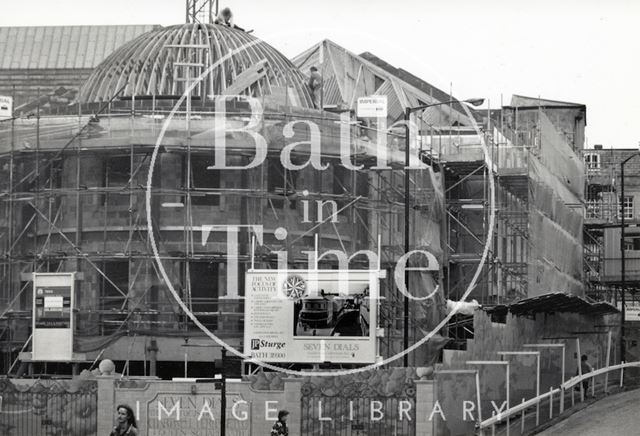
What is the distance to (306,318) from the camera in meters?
42.9

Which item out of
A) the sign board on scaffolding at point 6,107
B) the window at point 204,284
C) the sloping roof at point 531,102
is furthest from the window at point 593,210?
the sign board on scaffolding at point 6,107

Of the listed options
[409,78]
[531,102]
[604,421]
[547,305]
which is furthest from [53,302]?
[531,102]

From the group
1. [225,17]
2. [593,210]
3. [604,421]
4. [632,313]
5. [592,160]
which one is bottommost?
[604,421]

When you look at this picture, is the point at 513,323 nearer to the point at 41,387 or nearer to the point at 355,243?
the point at 355,243

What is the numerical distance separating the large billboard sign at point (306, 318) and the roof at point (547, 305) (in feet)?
15.3

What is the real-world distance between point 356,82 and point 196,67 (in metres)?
12.2

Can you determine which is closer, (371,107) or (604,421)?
(604,421)

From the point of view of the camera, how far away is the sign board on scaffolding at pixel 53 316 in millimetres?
43438

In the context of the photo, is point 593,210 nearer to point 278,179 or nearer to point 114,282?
point 278,179

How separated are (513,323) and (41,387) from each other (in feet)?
53.6

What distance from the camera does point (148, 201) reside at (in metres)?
45.4

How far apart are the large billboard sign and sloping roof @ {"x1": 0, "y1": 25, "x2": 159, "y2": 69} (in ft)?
148

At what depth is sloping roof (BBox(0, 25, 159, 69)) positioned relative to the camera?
8644cm

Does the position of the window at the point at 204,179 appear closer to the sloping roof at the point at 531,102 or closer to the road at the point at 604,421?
the road at the point at 604,421
